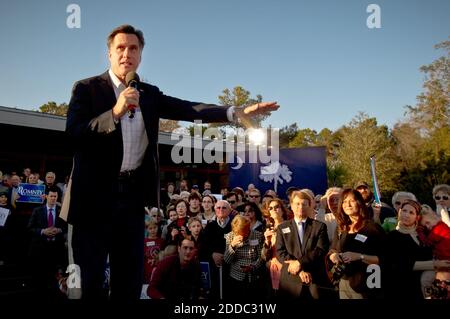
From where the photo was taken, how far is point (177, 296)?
16.6 ft

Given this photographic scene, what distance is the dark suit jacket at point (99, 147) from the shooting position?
164 cm

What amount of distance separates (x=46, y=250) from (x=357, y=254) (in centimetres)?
550

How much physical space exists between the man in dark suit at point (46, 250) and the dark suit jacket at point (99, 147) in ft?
18.5

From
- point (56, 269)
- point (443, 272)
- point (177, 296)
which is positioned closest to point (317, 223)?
point (443, 272)

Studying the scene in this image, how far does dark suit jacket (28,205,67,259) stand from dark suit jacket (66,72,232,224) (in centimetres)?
570

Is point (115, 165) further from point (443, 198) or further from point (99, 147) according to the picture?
point (443, 198)

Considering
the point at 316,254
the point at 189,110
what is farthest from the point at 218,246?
the point at 189,110


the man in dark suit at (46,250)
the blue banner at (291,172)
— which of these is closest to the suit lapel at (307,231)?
the man in dark suit at (46,250)

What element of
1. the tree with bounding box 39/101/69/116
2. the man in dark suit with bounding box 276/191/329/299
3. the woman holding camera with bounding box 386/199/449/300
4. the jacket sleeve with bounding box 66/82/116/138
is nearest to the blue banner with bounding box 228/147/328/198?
the man in dark suit with bounding box 276/191/329/299

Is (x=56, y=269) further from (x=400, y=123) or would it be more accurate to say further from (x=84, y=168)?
(x=400, y=123)

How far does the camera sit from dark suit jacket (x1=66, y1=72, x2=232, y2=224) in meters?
1.64

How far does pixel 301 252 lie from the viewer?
468 cm
